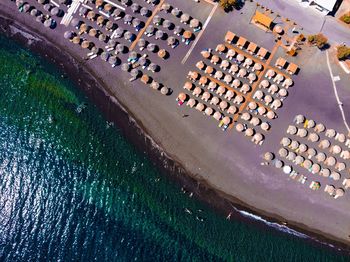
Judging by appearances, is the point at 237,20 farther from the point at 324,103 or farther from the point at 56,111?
the point at 56,111

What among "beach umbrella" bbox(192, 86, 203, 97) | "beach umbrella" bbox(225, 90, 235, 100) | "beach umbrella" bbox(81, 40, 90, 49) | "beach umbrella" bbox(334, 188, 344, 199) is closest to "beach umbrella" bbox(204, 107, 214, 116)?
"beach umbrella" bbox(192, 86, 203, 97)

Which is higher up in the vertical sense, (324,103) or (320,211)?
(324,103)

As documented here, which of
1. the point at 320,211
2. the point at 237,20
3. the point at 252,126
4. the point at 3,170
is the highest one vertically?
the point at 237,20

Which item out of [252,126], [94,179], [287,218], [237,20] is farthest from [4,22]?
[287,218]

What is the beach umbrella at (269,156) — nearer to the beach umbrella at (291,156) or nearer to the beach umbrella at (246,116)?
the beach umbrella at (291,156)

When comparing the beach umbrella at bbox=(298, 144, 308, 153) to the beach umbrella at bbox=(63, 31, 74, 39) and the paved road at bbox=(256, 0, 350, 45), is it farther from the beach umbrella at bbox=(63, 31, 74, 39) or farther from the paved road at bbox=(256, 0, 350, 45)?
the beach umbrella at bbox=(63, 31, 74, 39)

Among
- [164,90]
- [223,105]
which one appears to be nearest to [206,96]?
[223,105]

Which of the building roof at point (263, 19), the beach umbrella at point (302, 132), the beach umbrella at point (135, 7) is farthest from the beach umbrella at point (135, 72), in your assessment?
the beach umbrella at point (302, 132)
